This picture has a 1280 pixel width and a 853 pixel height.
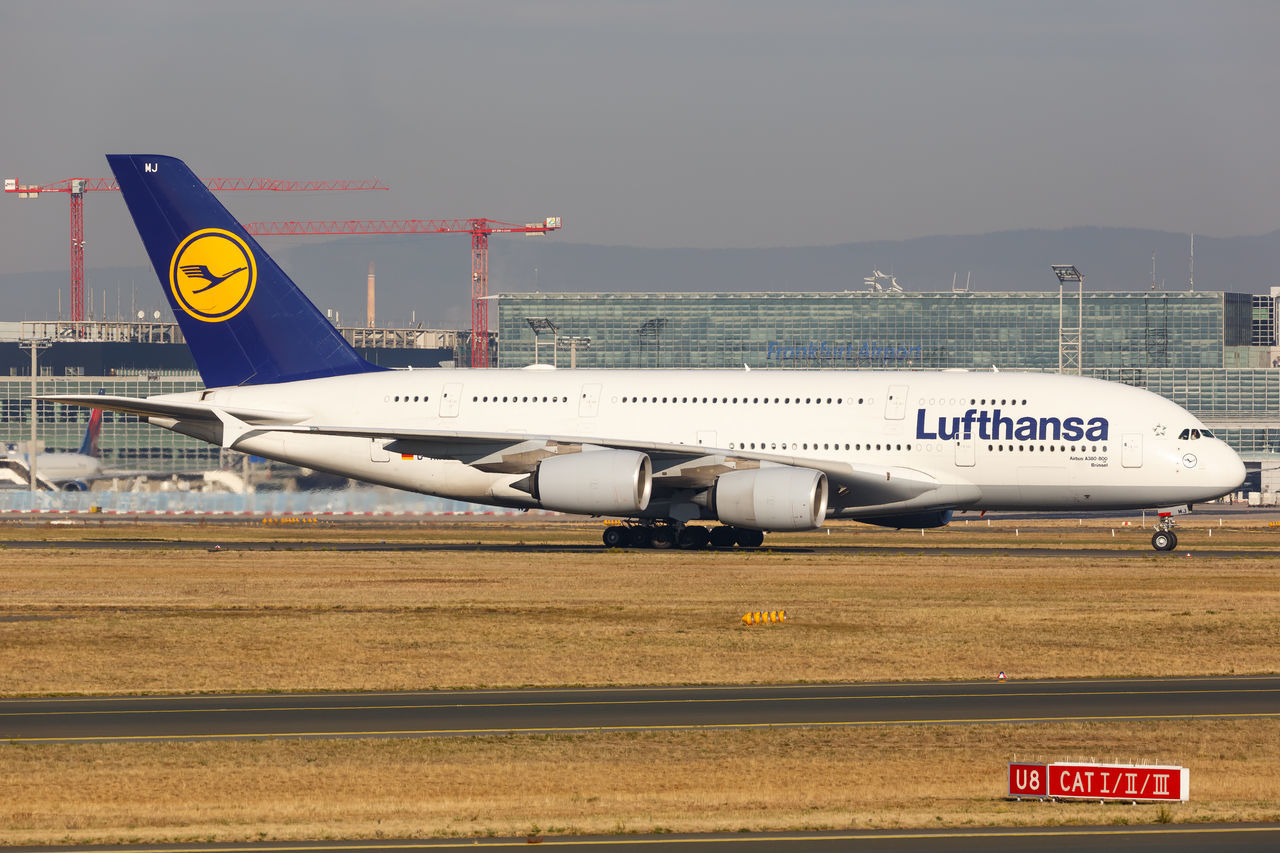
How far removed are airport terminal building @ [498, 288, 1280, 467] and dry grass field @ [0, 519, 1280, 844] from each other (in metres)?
113

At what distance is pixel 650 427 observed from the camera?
159 ft

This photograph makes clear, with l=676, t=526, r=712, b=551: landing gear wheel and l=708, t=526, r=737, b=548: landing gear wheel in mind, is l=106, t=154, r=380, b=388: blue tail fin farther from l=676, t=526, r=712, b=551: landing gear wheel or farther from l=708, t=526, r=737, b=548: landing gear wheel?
l=708, t=526, r=737, b=548: landing gear wheel

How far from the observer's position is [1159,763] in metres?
17.2

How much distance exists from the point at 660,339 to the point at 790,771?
526 feet

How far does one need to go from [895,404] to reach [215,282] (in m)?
21.0

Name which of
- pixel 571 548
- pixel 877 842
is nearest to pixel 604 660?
pixel 877 842

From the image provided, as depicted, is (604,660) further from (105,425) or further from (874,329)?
(874,329)

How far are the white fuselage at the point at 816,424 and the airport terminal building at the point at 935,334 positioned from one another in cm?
10638

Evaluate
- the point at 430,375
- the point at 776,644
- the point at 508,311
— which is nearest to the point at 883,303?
the point at 508,311

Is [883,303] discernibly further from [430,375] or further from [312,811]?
[312,811]

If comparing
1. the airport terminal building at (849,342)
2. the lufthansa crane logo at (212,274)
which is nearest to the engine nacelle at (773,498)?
the lufthansa crane logo at (212,274)

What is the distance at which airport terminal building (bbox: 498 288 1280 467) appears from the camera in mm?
161500

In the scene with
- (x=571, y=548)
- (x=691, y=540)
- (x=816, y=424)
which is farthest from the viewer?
(x=571, y=548)

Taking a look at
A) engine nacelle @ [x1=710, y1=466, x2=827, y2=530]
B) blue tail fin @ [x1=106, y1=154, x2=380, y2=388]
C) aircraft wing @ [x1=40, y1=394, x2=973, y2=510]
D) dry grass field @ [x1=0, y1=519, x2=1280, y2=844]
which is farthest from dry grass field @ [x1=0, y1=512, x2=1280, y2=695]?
blue tail fin @ [x1=106, y1=154, x2=380, y2=388]
